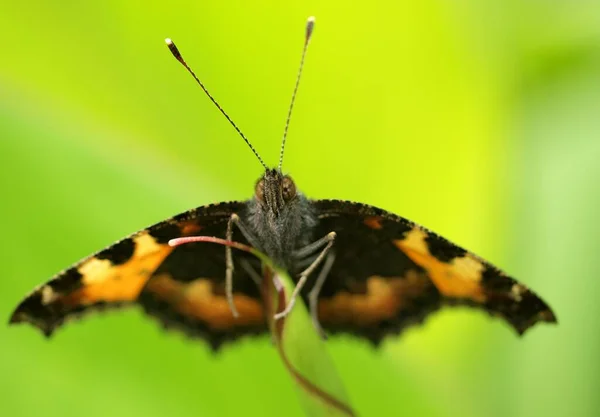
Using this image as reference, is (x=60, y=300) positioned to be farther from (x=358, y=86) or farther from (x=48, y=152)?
(x=358, y=86)

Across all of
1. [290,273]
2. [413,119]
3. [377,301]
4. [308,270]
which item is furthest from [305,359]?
[413,119]

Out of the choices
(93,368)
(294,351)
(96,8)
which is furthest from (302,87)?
(294,351)

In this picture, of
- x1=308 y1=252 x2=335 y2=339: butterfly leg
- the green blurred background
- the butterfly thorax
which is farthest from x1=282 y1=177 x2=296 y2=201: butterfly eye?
the green blurred background

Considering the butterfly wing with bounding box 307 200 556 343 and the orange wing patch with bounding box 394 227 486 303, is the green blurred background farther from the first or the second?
the orange wing patch with bounding box 394 227 486 303

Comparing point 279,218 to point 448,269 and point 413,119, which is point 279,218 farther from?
point 413,119

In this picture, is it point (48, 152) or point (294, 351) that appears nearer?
point (294, 351)

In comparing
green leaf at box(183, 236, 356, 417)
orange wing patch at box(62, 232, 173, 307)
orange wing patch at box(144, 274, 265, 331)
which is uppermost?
orange wing patch at box(62, 232, 173, 307)
